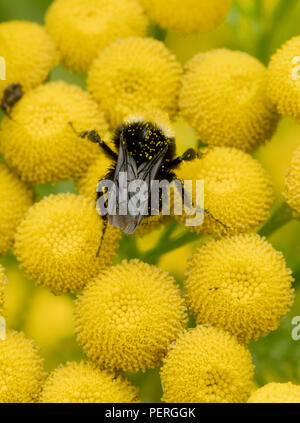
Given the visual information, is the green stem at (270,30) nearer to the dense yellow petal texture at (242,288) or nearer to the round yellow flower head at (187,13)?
the round yellow flower head at (187,13)

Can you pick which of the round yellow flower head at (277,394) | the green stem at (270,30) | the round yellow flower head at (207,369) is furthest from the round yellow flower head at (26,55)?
the round yellow flower head at (277,394)

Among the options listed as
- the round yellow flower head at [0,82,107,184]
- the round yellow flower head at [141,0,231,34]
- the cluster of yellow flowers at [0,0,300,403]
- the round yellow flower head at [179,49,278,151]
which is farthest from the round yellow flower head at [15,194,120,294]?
the round yellow flower head at [141,0,231,34]

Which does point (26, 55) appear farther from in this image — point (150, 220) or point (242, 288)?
point (242, 288)

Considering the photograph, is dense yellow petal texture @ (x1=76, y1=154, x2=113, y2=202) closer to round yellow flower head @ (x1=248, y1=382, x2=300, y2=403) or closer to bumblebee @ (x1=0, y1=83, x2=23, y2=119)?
bumblebee @ (x1=0, y1=83, x2=23, y2=119)

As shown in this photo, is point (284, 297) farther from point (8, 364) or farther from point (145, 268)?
point (8, 364)

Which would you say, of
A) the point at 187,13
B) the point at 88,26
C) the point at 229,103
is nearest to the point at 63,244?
the point at 229,103

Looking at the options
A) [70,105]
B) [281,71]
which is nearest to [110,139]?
[70,105]
